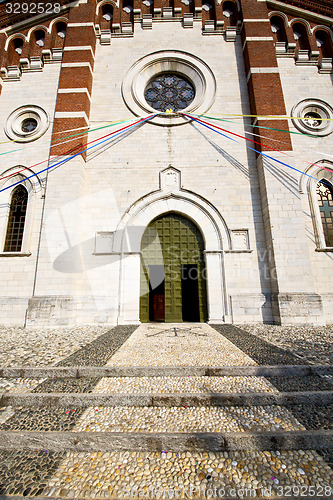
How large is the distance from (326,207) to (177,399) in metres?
9.27

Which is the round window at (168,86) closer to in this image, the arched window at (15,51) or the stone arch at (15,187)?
the stone arch at (15,187)

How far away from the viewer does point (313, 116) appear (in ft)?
30.6

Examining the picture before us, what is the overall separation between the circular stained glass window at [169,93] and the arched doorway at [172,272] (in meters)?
5.23

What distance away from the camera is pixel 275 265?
7.44 m

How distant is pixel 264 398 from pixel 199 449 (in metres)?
0.95

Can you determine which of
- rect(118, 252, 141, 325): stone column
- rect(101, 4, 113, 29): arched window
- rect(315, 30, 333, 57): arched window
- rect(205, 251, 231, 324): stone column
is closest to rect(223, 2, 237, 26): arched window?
rect(315, 30, 333, 57): arched window

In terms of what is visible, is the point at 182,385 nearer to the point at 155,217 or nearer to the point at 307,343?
the point at 307,343

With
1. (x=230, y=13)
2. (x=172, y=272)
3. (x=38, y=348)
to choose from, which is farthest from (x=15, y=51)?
(x=38, y=348)

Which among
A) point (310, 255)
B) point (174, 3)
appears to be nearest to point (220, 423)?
point (310, 255)

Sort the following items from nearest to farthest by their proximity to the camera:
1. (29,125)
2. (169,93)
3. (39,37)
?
(29,125)
(169,93)
(39,37)

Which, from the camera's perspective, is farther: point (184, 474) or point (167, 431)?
point (167, 431)

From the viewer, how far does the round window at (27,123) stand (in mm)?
9048

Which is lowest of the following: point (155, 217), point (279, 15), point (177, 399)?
point (177, 399)

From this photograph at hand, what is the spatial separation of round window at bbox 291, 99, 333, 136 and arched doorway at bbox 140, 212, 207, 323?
20.2ft
